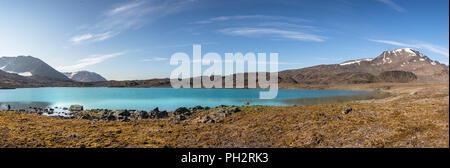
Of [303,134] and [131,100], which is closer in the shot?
[303,134]

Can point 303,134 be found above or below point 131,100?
above

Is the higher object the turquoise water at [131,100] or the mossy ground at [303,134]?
the mossy ground at [303,134]

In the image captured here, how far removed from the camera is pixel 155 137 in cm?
1702

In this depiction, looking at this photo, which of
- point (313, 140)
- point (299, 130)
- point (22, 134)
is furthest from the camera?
point (22, 134)

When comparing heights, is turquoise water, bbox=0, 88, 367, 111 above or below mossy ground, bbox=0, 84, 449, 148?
below

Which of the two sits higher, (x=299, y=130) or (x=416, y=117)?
(x=416, y=117)

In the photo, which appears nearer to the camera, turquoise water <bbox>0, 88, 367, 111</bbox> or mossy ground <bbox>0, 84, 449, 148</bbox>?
mossy ground <bbox>0, 84, 449, 148</bbox>

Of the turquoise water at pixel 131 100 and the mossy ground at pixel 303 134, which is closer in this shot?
the mossy ground at pixel 303 134

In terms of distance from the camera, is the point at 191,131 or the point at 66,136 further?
the point at 191,131
